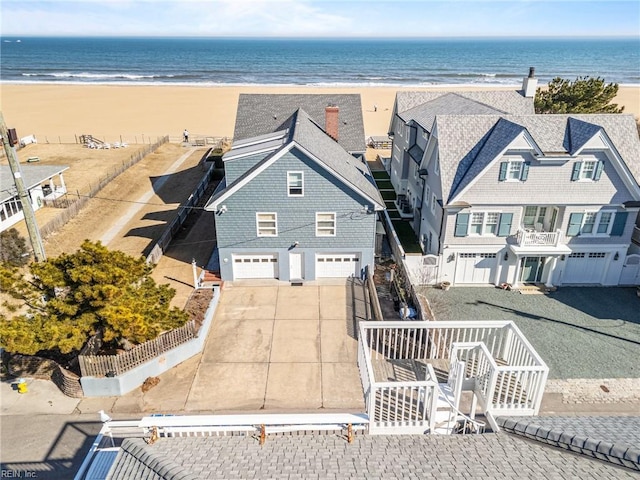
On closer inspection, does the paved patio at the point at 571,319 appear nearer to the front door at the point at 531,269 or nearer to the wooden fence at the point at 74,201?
the front door at the point at 531,269

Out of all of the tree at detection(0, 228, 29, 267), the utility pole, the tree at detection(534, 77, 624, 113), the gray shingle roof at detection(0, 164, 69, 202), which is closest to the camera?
the utility pole

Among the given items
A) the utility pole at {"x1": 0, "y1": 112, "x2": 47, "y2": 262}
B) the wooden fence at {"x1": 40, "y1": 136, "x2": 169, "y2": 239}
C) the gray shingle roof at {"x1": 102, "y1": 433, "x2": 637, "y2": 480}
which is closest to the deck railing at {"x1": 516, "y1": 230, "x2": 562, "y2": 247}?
the gray shingle roof at {"x1": 102, "y1": 433, "x2": 637, "y2": 480}

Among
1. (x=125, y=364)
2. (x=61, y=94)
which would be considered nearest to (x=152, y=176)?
(x=125, y=364)

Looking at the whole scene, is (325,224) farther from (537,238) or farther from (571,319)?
(571,319)

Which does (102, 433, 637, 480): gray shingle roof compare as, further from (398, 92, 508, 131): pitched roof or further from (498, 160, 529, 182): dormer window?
(398, 92, 508, 131): pitched roof

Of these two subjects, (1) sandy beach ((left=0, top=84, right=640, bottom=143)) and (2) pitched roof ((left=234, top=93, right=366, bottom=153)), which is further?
(1) sandy beach ((left=0, top=84, right=640, bottom=143))
